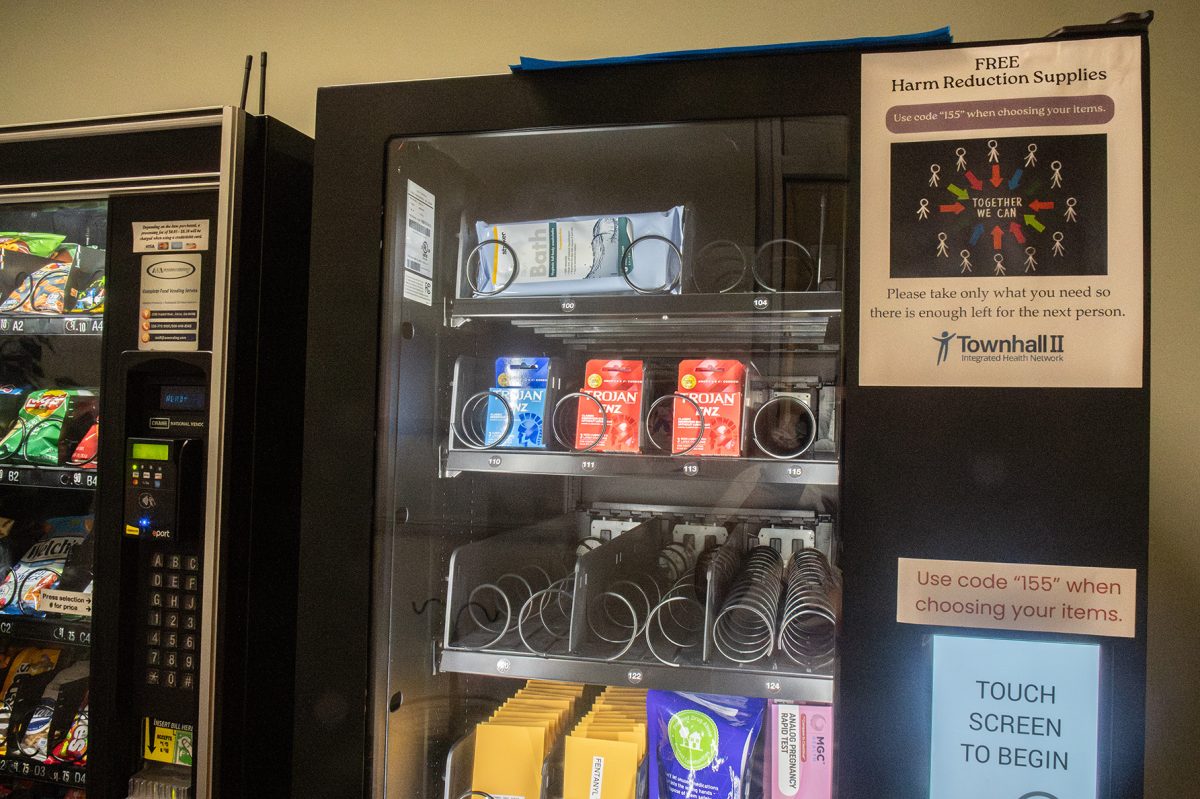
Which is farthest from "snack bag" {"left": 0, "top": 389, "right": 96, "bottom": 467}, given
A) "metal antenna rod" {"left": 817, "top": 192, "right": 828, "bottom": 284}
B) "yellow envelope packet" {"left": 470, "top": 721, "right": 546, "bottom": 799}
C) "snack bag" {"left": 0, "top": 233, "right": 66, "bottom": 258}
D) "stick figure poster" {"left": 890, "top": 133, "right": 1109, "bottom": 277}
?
"stick figure poster" {"left": 890, "top": 133, "right": 1109, "bottom": 277}

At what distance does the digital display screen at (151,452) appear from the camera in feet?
4.11

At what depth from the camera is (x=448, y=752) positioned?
1331mm

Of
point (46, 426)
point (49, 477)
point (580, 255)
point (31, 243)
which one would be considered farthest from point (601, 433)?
point (31, 243)

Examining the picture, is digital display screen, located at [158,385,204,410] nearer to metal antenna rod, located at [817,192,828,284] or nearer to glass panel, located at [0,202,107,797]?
glass panel, located at [0,202,107,797]

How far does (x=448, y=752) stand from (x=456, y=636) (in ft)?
0.73

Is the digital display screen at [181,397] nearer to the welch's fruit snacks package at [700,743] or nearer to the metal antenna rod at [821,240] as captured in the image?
the welch's fruit snacks package at [700,743]

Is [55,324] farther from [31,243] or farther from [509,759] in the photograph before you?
[509,759]

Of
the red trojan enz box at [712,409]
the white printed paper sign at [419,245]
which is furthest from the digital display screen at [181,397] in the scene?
the red trojan enz box at [712,409]

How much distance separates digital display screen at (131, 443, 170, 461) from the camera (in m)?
1.25

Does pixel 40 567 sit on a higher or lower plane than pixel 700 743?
higher

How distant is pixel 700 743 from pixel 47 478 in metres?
1.25

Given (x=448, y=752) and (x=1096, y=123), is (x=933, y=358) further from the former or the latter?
(x=448, y=752)

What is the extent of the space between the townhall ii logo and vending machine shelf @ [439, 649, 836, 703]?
45 cm

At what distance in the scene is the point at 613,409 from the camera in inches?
51.4
